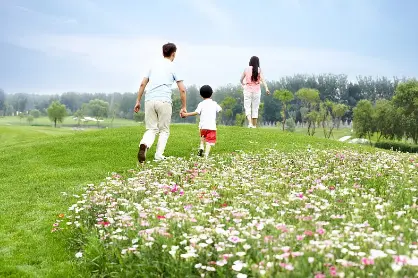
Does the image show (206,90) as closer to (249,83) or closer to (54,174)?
(54,174)

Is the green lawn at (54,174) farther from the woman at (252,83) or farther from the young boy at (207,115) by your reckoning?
the young boy at (207,115)

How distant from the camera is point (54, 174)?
50.9 ft

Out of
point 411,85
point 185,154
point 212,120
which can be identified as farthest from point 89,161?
point 411,85

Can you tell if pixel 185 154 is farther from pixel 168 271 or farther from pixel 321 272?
pixel 321 272

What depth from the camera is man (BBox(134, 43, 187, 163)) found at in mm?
14992

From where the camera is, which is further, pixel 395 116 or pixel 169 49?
pixel 395 116

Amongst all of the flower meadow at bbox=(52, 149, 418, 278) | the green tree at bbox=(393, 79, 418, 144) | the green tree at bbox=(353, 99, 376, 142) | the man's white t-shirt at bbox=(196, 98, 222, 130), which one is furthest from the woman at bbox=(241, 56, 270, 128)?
the green tree at bbox=(353, 99, 376, 142)

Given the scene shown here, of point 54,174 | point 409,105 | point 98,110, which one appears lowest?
point 54,174

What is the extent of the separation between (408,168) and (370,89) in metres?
154

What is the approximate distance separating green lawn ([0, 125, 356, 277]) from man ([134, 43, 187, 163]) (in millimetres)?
1654

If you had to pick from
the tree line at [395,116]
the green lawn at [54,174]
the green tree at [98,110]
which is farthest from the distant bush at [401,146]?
the green tree at [98,110]

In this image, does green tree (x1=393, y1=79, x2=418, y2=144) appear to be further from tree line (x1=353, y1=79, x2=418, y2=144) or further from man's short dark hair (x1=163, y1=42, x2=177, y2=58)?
man's short dark hair (x1=163, y1=42, x2=177, y2=58)

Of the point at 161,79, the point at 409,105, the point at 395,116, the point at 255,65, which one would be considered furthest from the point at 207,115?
→ the point at 409,105

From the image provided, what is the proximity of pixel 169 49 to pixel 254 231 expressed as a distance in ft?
32.5
